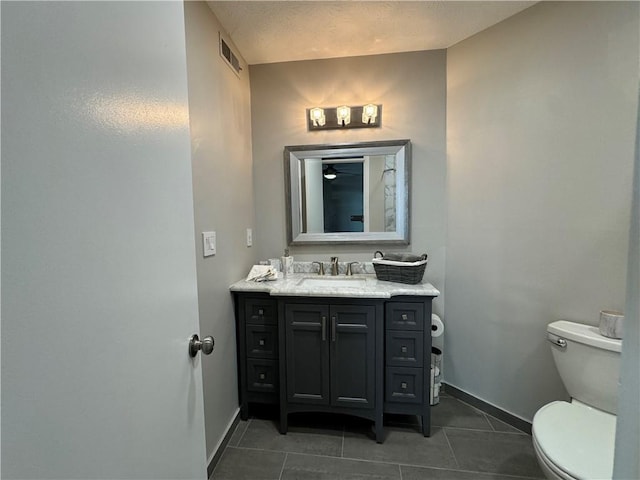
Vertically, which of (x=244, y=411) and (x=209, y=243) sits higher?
(x=209, y=243)

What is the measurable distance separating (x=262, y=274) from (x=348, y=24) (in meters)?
1.70

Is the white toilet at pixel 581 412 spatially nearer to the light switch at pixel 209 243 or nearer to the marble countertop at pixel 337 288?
the marble countertop at pixel 337 288

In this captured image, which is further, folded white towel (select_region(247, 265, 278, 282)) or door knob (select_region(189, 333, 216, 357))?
folded white towel (select_region(247, 265, 278, 282))

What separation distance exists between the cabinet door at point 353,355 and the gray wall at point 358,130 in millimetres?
600

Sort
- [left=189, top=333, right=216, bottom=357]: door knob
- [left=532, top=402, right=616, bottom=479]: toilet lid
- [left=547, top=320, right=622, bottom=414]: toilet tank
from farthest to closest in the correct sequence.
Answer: [left=547, top=320, right=622, bottom=414]: toilet tank < [left=532, top=402, right=616, bottom=479]: toilet lid < [left=189, top=333, right=216, bottom=357]: door knob

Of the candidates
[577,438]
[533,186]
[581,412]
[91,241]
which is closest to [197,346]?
[91,241]

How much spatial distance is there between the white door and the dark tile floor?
0.98 m

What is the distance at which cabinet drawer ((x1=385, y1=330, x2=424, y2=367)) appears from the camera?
1622 millimetres

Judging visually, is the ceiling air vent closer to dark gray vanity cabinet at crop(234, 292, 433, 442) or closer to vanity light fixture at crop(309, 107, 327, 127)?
vanity light fixture at crop(309, 107, 327, 127)

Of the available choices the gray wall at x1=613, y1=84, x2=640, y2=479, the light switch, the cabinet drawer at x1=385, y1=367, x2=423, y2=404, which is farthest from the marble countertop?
the gray wall at x1=613, y1=84, x2=640, y2=479

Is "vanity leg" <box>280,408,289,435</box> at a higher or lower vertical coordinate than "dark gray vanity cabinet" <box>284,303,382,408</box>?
lower

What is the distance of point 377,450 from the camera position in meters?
1.57

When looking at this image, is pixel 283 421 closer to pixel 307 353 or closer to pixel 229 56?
pixel 307 353

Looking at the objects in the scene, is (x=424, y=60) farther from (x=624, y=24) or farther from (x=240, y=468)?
(x=240, y=468)
